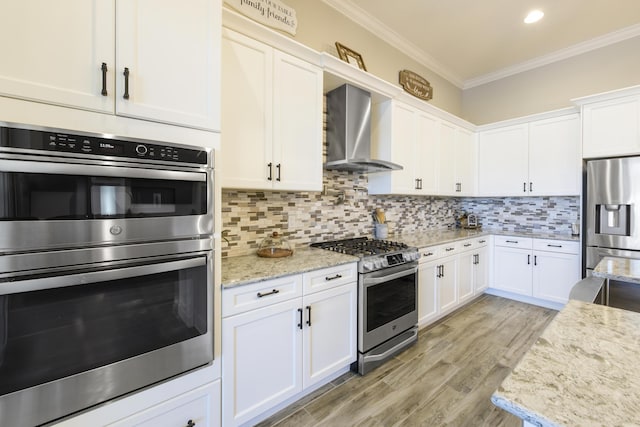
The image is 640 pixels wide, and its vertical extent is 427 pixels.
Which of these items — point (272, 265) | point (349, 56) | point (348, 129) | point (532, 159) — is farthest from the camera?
point (532, 159)

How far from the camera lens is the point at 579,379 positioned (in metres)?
0.66

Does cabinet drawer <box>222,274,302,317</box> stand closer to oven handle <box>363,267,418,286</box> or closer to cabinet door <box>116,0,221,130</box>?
oven handle <box>363,267,418,286</box>

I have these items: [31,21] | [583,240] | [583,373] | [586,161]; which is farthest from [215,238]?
[586,161]

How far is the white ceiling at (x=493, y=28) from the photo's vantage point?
109 inches

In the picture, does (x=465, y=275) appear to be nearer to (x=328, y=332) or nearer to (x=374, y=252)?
(x=374, y=252)

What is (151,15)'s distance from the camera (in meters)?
1.22

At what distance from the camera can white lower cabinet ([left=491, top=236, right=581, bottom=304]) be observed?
3322 millimetres

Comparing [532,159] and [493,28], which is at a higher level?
[493,28]

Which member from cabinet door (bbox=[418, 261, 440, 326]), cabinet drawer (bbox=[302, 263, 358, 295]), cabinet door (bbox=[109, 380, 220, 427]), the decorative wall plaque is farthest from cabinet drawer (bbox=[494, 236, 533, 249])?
cabinet door (bbox=[109, 380, 220, 427])

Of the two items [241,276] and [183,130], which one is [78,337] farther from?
[183,130]

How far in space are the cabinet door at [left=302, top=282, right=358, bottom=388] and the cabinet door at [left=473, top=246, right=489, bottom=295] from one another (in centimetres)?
237

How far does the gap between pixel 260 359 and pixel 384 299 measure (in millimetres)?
1114

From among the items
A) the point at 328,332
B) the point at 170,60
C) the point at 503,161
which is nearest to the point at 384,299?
the point at 328,332

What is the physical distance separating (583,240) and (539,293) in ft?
2.75
